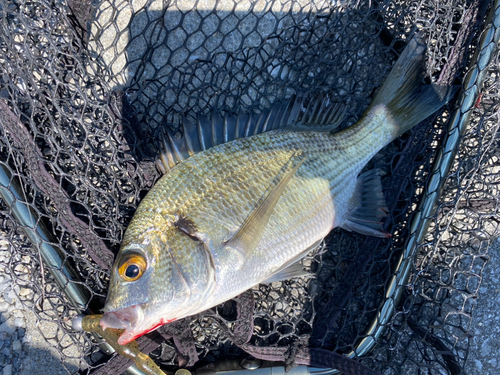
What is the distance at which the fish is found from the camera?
4.50ft

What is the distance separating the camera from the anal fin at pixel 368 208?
73.7 inches

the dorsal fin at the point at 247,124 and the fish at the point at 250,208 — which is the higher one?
the dorsal fin at the point at 247,124

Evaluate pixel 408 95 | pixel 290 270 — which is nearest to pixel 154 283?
pixel 290 270

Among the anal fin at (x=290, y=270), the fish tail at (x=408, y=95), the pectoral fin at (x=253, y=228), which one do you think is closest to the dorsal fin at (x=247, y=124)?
the fish tail at (x=408, y=95)

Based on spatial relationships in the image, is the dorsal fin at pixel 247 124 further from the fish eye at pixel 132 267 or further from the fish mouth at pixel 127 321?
the fish mouth at pixel 127 321

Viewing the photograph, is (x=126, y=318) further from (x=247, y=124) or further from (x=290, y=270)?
(x=247, y=124)

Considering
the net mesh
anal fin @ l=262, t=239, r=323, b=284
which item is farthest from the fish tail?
anal fin @ l=262, t=239, r=323, b=284

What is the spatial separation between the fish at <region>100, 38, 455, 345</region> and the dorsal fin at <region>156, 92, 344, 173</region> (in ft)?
0.03

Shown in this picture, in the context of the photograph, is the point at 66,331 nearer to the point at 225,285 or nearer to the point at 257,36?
the point at 225,285

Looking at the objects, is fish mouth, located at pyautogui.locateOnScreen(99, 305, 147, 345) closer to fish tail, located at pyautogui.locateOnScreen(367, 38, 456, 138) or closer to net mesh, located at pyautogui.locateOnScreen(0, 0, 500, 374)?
net mesh, located at pyautogui.locateOnScreen(0, 0, 500, 374)

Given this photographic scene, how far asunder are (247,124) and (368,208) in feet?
2.59

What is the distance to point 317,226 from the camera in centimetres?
172

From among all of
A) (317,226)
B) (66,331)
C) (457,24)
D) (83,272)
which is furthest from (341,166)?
(66,331)

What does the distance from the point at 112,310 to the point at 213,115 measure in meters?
0.97
